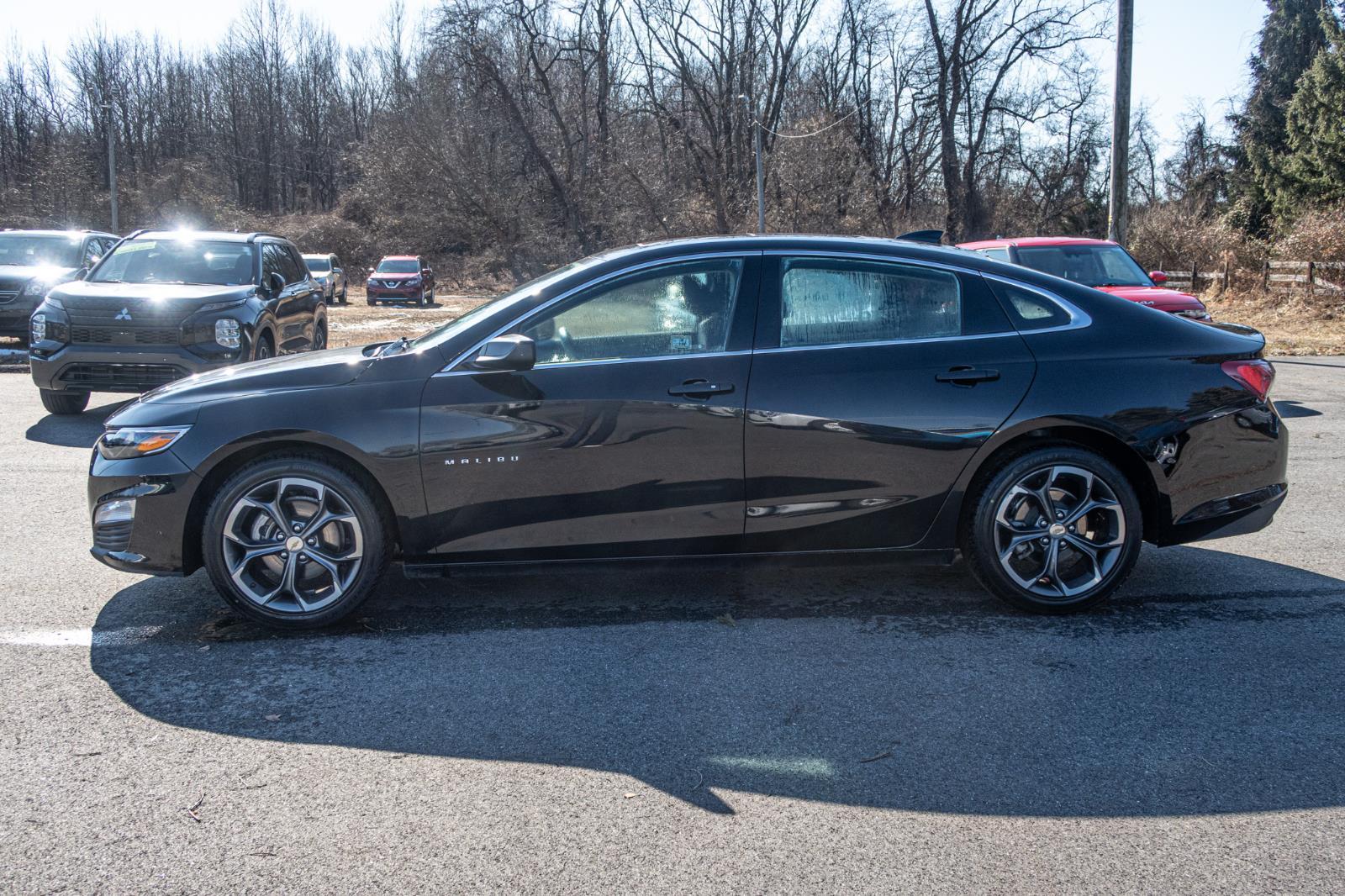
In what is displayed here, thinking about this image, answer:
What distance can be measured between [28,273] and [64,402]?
20.8 feet

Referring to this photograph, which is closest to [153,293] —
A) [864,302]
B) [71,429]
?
[71,429]

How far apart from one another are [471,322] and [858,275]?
169 centimetres

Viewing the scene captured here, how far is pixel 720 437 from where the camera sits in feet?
15.1

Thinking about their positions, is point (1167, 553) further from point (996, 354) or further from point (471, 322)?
point (471, 322)

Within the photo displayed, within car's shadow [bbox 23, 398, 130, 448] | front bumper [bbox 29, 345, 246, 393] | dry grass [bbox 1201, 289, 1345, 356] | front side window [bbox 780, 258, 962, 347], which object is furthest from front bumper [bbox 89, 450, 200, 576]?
dry grass [bbox 1201, 289, 1345, 356]

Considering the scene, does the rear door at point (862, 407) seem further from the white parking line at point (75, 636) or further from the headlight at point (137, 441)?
the white parking line at point (75, 636)

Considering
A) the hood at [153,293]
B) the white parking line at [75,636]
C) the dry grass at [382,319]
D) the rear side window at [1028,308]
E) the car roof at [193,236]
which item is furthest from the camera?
the dry grass at [382,319]

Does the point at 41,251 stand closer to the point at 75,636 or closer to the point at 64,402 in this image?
the point at 64,402

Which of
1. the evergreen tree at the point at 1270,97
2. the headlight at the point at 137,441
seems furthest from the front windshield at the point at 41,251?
the evergreen tree at the point at 1270,97

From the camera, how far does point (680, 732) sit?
12.0ft

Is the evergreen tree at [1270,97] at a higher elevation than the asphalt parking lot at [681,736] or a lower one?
higher

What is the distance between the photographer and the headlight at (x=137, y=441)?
15.1ft

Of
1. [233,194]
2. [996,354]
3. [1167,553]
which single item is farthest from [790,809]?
[233,194]

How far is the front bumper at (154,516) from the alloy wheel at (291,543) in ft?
0.67
